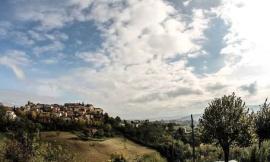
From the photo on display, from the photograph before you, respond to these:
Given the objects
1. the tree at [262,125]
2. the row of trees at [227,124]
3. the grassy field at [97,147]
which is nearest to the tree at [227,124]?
the row of trees at [227,124]

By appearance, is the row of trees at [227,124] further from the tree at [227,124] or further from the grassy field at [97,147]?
the grassy field at [97,147]

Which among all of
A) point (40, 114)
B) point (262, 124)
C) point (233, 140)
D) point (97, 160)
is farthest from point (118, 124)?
point (233, 140)

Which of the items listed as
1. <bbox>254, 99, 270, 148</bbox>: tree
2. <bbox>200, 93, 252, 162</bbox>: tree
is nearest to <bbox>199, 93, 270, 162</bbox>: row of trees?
<bbox>200, 93, 252, 162</bbox>: tree

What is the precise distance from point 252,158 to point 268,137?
10800 millimetres

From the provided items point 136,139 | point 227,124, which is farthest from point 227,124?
point 136,139

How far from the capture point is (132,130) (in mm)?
162125

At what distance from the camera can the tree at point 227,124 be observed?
154ft

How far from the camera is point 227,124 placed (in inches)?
1850

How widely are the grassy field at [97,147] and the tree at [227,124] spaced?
81.2 meters

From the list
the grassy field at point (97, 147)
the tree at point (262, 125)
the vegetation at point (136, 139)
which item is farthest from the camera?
the grassy field at point (97, 147)

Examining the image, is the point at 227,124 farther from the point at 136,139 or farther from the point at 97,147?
the point at 136,139

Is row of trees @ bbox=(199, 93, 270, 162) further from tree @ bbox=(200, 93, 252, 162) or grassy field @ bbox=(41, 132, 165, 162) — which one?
grassy field @ bbox=(41, 132, 165, 162)

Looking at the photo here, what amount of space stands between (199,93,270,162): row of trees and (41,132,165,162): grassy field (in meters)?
81.0

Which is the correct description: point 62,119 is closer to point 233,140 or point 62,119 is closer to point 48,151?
point 48,151
